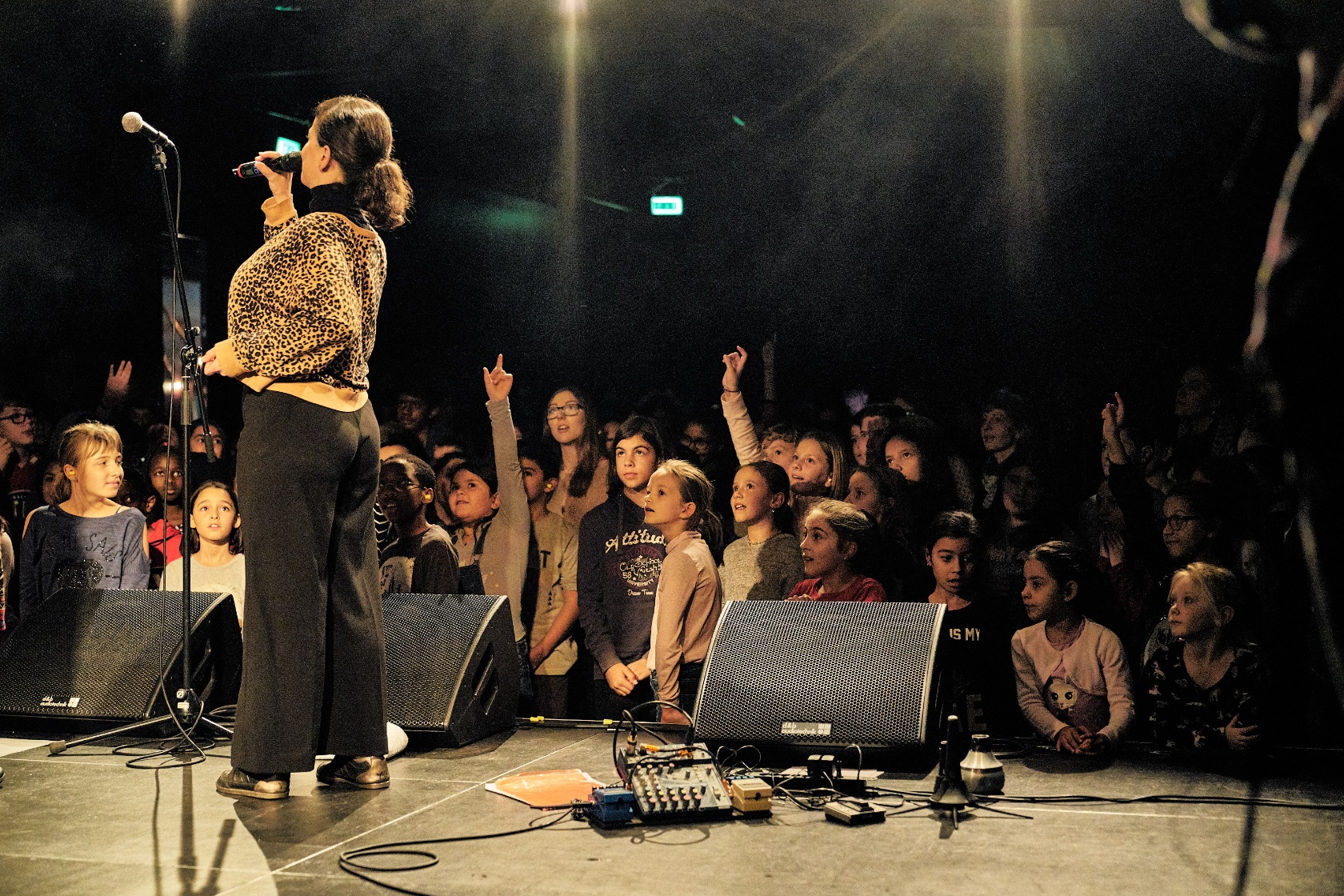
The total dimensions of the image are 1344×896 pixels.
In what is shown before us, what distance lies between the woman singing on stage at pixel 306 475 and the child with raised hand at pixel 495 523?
206 cm

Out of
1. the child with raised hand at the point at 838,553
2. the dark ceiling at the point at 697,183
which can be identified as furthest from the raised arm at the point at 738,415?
the child with raised hand at the point at 838,553

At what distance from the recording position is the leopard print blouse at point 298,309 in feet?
8.16

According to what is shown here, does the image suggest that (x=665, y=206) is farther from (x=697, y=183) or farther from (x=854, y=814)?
(x=854, y=814)

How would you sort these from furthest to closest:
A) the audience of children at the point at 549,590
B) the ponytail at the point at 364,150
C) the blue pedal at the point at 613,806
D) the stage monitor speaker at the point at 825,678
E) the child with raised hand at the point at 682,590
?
the audience of children at the point at 549,590
the child with raised hand at the point at 682,590
the stage monitor speaker at the point at 825,678
the ponytail at the point at 364,150
the blue pedal at the point at 613,806

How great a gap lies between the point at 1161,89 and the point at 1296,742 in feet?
8.12

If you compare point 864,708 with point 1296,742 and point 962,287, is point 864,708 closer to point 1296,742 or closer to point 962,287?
point 1296,742

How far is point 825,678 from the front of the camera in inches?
113

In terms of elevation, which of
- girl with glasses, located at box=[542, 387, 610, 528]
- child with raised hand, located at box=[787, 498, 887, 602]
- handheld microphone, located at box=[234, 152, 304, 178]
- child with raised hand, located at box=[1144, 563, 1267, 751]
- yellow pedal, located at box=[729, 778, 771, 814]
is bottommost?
yellow pedal, located at box=[729, 778, 771, 814]

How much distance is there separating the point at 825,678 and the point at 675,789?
0.64 m

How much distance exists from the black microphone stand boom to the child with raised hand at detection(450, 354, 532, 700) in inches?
56.1

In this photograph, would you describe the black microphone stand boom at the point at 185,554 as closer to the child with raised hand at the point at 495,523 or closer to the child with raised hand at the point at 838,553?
the child with raised hand at the point at 495,523

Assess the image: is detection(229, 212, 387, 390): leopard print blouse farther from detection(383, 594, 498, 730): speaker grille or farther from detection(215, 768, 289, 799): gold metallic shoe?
detection(383, 594, 498, 730): speaker grille

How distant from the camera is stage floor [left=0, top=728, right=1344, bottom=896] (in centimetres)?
192

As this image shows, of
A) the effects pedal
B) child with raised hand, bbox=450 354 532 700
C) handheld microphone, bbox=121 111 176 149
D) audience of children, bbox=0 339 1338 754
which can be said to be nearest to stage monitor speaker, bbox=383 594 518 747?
audience of children, bbox=0 339 1338 754
